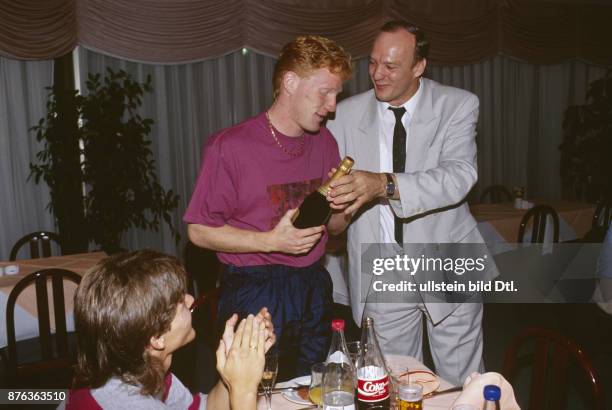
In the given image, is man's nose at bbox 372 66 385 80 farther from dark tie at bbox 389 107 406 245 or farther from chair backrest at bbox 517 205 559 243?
chair backrest at bbox 517 205 559 243

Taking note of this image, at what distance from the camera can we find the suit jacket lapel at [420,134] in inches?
89.9

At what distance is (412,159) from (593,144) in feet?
17.2

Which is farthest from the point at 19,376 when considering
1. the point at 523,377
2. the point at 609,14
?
the point at 609,14

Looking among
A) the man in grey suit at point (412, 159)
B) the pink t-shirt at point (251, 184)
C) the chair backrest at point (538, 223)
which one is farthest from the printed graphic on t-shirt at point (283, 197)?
the chair backrest at point (538, 223)

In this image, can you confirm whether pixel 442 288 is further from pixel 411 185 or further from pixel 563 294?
Answer: pixel 563 294

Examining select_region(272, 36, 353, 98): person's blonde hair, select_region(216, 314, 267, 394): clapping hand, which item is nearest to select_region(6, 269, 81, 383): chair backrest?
select_region(272, 36, 353, 98): person's blonde hair

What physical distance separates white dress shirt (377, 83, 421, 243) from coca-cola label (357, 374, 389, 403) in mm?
1089

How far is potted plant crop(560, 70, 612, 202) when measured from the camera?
655cm

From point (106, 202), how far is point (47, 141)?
0.76m

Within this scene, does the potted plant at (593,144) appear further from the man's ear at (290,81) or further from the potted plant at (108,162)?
the man's ear at (290,81)

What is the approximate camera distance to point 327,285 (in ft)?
7.00

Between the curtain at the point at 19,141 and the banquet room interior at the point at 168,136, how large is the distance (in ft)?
0.03

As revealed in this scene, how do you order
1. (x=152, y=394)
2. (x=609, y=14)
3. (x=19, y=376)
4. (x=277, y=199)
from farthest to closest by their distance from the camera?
(x=609, y=14) < (x=19, y=376) < (x=277, y=199) < (x=152, y=394)

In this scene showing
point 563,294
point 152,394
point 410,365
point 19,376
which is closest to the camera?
point 152,394
